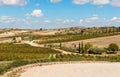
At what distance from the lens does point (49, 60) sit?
2445 centimetres

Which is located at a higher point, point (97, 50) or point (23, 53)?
point (23, 53)

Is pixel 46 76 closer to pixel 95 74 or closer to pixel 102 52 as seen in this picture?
pixel 95 74

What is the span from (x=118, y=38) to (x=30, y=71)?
8037cm

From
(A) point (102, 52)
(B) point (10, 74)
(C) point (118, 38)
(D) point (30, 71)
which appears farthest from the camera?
(C) point (118, 38)

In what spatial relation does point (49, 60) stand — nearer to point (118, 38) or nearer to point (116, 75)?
point (116, 75)

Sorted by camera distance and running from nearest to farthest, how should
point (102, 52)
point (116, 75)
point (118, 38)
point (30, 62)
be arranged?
point (116, 75), point (30, 62), point (102, 52), point (118, 38)

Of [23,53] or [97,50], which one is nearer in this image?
[23,53]

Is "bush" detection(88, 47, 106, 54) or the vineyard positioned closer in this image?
the vineyard

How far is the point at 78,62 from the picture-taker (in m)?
25.1

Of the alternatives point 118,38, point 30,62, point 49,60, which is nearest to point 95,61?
point 49,60

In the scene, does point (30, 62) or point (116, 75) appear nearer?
point (116, 75)

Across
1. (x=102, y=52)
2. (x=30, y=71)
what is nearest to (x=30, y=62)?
(x=30, y=71)

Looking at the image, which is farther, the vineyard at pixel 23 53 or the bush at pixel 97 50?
the bush at pixel 97 50

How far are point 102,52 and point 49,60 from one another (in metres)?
46.0
